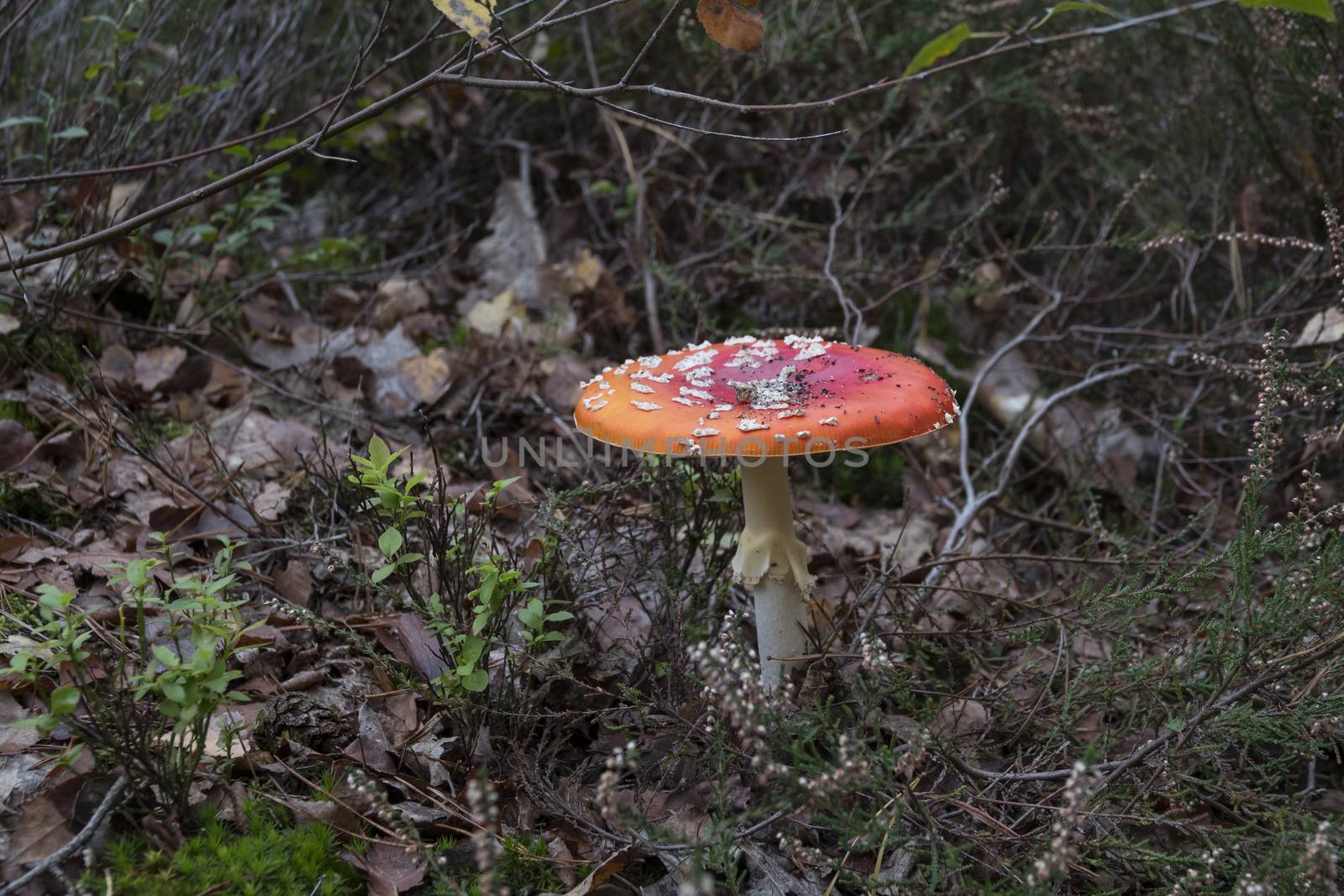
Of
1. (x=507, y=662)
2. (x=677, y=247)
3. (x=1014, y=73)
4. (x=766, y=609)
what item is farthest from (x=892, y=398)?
(x=1014, y=73)

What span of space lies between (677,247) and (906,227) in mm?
1456

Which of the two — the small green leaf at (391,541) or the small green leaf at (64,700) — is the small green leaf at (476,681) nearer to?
the small green leaf at (391,541)

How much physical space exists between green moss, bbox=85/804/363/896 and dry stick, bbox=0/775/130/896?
71 millimetres

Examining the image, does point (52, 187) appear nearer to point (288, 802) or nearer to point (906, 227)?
point (288, 802)

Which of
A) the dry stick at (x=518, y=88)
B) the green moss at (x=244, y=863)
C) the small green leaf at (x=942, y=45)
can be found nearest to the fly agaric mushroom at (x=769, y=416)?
the dry stick at (x=518, y=88)

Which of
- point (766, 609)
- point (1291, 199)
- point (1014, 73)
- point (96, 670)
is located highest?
point (1014, 73)

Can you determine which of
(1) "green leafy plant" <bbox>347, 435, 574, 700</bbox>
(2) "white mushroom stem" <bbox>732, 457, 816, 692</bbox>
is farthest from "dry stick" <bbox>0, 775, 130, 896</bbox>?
(2) "white mushroom stem" <bbox>732, 457, 816, 692</bbox>

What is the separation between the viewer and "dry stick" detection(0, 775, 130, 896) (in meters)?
1.84

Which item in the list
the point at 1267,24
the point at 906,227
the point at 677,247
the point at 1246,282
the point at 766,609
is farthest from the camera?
the point at 906,227

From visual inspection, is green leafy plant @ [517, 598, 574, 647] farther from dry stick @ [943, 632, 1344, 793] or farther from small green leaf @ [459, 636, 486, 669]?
dry stick @ [943, 632, 1344, 793]

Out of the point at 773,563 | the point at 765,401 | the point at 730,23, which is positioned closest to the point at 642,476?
the point at 773,563

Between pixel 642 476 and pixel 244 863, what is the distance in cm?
164

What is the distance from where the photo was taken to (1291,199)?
433 centimetres

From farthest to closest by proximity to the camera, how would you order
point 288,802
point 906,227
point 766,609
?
point 906,227 < point 766,609 < point 288,802
